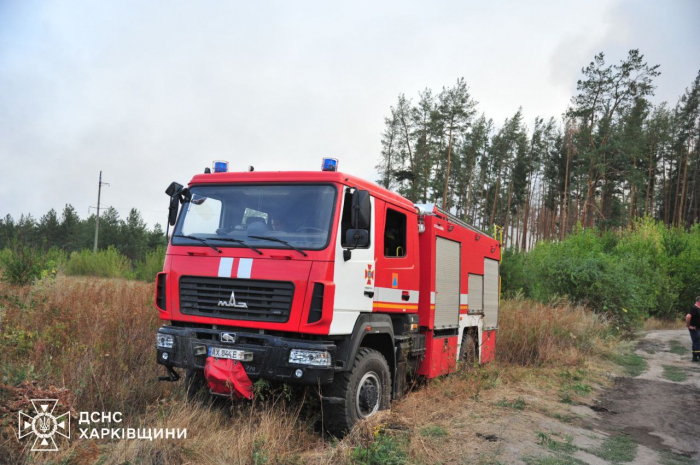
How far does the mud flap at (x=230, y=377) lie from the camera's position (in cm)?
517

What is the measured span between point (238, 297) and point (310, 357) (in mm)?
984

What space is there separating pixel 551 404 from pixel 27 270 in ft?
37.3

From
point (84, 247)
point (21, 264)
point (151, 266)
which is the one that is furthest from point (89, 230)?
point (21, 264)

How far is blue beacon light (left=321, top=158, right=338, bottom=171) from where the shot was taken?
5914 mm

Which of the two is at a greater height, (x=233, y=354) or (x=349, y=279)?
(x=349, y=279)

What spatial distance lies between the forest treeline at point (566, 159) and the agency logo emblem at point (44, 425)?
30.1 meters

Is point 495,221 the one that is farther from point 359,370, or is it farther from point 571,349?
point 359,370

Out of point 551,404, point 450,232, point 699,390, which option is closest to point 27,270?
point 450,232

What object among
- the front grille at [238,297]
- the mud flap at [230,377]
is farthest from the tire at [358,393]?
the front grille at [238,297]

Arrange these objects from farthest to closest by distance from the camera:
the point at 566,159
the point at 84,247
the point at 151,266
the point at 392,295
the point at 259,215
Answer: the point at 84,247, the point at 566,159, the point at 151,266, the point at 392,295, the point at 259,215

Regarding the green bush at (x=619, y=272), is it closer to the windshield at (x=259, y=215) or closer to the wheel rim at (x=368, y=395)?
the wheel rim at (x=368, y=395)

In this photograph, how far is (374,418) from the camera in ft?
18.6

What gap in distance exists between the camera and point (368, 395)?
587 cm

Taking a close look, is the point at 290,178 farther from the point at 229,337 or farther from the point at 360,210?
the point at 229,337
